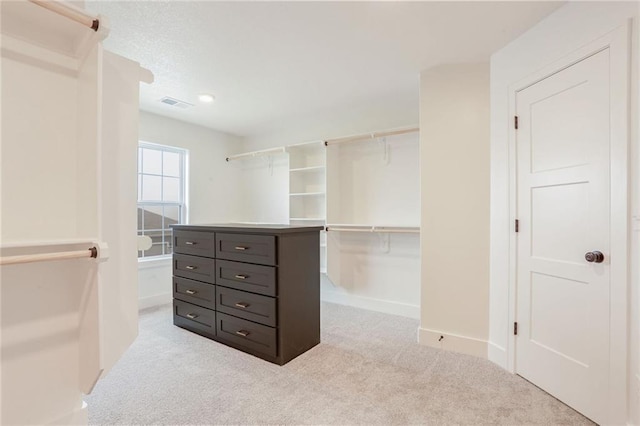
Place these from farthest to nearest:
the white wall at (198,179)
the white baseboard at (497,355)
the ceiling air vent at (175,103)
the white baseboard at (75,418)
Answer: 1. the white wall at (198,179)
2. the ceiling air vent at (175,103)
3. the white baseboard at (497,355)
4. the white baseboard at (75,418)

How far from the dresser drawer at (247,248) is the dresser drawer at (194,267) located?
0.19 metres

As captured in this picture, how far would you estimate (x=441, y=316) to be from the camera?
2693 mm

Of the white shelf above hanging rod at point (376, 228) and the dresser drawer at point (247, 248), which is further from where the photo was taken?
the white shelf above hanging rod at point (376, 228)

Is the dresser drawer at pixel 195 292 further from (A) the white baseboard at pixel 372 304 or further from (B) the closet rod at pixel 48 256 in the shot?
(A) the white baseboard at pixel 372 304

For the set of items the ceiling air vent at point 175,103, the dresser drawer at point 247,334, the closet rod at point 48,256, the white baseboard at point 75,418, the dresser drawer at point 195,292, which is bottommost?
the dresser drawer at point 247,334

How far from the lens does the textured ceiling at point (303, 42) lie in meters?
1.89

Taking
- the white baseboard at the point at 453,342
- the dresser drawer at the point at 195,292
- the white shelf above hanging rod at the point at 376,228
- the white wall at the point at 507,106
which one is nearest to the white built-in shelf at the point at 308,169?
the white shelf above hanging rod at the point at 376,228

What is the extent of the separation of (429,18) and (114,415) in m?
3.19

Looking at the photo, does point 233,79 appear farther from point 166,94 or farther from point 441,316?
point 441,316

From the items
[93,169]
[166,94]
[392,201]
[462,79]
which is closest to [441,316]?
[392,201]

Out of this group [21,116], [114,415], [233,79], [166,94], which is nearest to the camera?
[21,116]

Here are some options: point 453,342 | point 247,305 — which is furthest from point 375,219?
point 247,305

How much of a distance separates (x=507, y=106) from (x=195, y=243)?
3.00 metres

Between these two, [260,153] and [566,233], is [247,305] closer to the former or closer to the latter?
[566,233]
